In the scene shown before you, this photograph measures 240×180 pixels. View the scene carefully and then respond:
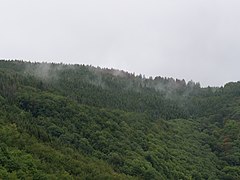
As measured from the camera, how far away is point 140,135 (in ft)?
635

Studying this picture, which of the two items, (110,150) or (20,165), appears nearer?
(20,165)

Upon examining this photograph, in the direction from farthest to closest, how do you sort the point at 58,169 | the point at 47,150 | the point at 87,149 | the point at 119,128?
the point at 119,128, the point at 87,149, the point at 47,150, the point at 58,169

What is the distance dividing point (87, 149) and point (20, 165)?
5014 centimetres

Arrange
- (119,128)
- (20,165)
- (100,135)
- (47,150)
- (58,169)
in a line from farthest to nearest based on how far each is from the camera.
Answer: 1. (119,128)
2. (100,135)
3. (47,150)
4. (58,169)
5. (20,165)

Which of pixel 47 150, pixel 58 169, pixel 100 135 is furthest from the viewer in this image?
pixel 100 135

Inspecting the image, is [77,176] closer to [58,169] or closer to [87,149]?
[58,169]

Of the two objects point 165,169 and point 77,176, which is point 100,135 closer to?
point 165,169

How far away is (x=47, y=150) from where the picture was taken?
13812cm

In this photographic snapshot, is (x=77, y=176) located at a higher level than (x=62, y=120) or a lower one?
lower

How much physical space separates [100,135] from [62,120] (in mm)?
15352

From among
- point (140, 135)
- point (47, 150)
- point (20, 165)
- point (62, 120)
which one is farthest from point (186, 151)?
point (20, 165)

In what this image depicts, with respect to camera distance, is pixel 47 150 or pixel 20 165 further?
pixel 47 150

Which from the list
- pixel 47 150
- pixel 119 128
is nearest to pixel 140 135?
pixel 119 128

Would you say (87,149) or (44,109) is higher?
(44,109)
